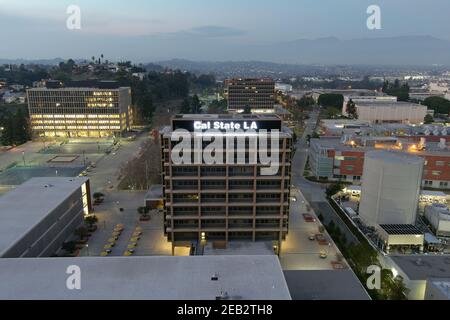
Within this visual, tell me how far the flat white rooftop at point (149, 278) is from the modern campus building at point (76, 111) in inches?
3039

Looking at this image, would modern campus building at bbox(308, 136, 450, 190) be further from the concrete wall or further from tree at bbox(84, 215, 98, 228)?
the concrete wall

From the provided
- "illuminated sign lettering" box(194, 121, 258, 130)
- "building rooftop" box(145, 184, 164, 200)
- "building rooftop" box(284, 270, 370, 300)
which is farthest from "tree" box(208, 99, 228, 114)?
"building rooftop" box(284, 270, 370, 300)

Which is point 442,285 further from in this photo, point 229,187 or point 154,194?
point 154,194

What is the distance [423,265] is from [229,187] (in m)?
18.5

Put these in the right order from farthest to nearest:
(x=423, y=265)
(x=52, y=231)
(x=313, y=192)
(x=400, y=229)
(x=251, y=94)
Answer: (x=251, y=94)
(x=313, y=192)
(x=400, y=229)
(x=52, y=231)
(x=423, y=265)

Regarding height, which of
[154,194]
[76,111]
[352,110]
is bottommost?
[154,194]

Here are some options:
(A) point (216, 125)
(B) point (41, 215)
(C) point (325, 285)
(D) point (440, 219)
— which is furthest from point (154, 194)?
(D) point (440, 219)

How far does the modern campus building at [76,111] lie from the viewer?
317 ft

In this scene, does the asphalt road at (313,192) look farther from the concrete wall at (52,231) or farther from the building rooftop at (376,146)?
the concrete wall at (52,231)

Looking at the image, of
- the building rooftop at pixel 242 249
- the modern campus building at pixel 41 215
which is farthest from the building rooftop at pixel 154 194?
the building rooftop at pixel 242 249

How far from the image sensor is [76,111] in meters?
97.9

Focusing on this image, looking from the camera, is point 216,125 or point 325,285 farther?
point 216,125

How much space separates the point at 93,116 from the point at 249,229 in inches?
2969

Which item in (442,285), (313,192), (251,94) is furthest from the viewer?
(251,94)
